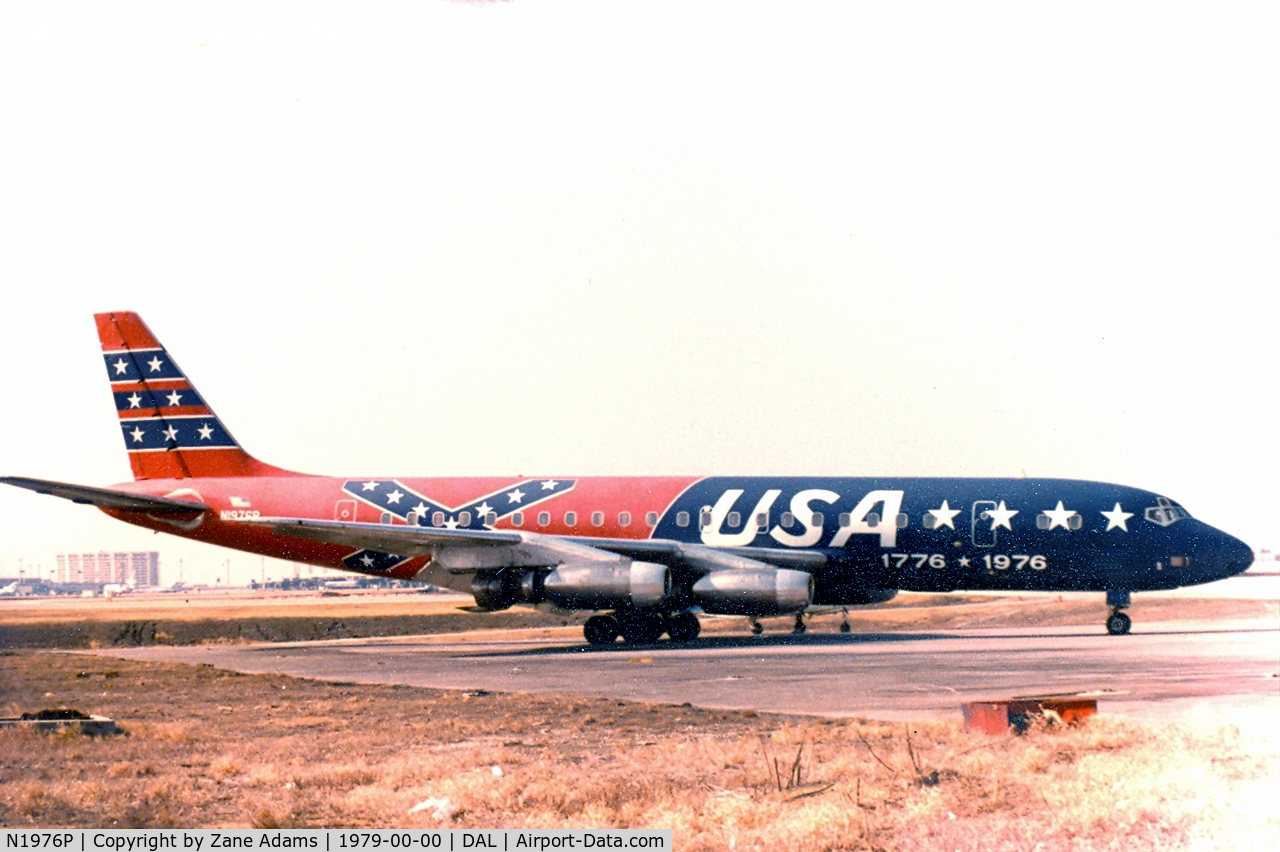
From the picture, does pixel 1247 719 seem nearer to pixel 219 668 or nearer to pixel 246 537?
pixel 219 668

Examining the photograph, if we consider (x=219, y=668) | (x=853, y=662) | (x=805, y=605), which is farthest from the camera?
(x=805, y=605)

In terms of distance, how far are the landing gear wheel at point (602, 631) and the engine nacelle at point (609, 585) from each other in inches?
64.5

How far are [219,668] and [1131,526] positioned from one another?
55.6 ft

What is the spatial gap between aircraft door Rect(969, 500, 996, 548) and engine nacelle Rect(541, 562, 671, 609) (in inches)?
237

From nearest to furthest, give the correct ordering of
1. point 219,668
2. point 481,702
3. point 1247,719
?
1. point 1247,719
2. point 481,702
3. point 219,668

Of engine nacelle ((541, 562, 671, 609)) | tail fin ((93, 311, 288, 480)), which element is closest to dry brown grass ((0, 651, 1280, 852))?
engine nacelle ((541, 562, 671, 609))

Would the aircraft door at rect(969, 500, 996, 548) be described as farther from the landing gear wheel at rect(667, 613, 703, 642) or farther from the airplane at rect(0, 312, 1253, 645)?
the landing gear wheel at rect(667, 613, 703, 642)

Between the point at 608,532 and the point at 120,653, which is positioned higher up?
the point at 608,532

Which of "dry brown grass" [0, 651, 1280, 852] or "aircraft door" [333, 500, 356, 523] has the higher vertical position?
"aircraft door" [333, 500, 356, 523]

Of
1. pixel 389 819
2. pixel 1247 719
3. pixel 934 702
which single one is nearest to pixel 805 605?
pixel 934 702

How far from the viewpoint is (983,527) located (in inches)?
966

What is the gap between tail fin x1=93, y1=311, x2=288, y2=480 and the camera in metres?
29.8

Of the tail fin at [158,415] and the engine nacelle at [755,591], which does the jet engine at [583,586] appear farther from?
the tail fin at [158,415]

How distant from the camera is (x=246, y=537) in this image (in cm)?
2883
